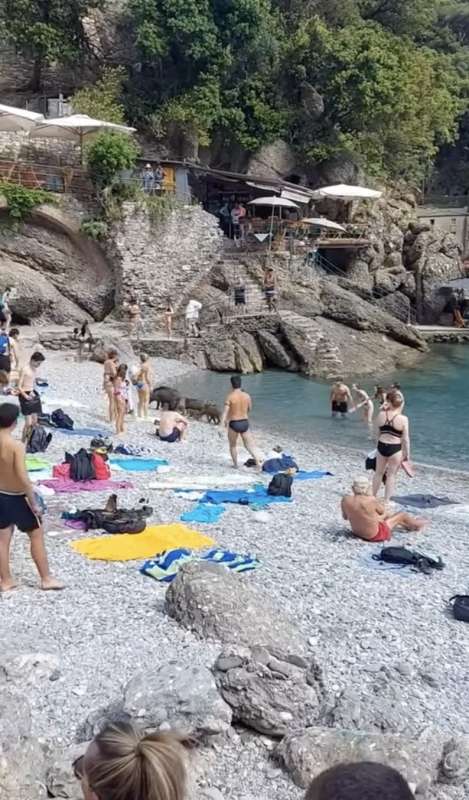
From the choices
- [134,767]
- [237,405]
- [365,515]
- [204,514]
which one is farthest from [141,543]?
[134,767]

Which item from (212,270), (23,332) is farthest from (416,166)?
(23,332)

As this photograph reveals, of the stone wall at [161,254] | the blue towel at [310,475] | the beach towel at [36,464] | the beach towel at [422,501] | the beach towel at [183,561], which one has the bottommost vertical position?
the beach towel at [422,501]

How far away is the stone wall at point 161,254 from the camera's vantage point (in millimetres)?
→ 28312

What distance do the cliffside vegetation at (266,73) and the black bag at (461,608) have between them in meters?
28.8

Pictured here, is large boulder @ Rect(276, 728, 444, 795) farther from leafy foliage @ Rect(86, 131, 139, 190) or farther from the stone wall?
leafy foliage @ Rect(86, 131, 139, 190)

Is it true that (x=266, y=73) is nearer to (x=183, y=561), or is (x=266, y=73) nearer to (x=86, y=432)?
(x=86, y=432)

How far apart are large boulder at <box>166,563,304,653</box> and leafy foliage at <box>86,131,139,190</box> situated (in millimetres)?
→ 23545

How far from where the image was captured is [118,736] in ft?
7.52

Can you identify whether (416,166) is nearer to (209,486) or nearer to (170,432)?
(170,432)

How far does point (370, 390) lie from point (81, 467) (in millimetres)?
15232

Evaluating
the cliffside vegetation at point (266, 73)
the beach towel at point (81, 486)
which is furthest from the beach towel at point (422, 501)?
the cliffside vegetation at point (266, 73)

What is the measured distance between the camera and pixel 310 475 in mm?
14586

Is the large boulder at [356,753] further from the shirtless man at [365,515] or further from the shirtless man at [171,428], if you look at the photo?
the shirtless man at [171,428]

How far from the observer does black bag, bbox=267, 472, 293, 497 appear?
39.4 feet
